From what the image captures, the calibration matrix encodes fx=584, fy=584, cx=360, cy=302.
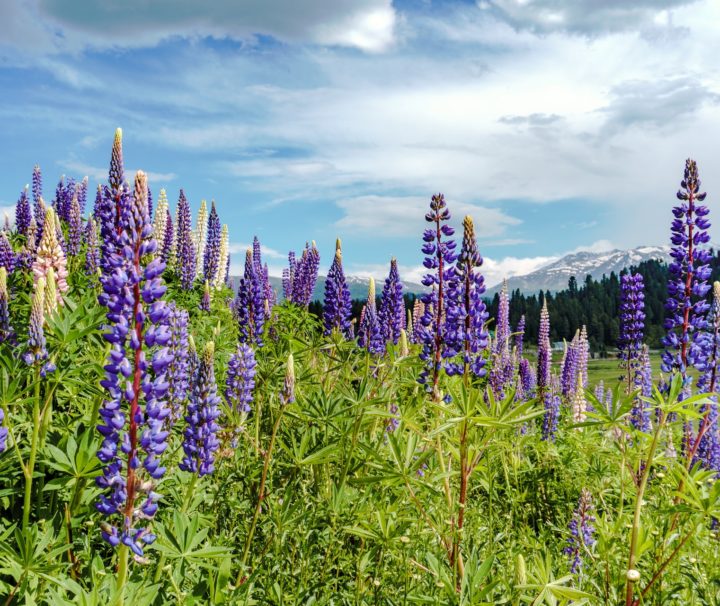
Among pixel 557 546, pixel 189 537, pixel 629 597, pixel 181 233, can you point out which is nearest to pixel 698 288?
pixel 557 546

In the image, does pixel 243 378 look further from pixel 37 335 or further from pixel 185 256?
pixel 185 256

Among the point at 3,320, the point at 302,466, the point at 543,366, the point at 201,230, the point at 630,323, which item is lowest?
the point at 302,466

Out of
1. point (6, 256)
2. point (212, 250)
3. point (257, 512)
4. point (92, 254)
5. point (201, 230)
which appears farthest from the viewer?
point (201, 230)

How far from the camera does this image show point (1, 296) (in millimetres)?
4484

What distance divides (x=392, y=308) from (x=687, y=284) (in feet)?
12.8

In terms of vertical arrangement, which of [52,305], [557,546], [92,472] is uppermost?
[52,305]

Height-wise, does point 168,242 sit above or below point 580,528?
above

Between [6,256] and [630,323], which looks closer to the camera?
[630,323]

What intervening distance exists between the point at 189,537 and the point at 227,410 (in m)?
1.45

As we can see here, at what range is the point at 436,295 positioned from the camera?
15.6 ft

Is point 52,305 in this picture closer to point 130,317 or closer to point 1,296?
point 1,296

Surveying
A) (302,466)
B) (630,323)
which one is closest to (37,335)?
(302,466)

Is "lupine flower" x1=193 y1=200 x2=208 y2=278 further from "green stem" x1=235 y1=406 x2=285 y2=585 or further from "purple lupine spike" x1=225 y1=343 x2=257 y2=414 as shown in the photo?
"green stem" x1=235 y1=406 x2=285 y2=585

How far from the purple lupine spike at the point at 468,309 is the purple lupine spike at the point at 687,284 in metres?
2.34
